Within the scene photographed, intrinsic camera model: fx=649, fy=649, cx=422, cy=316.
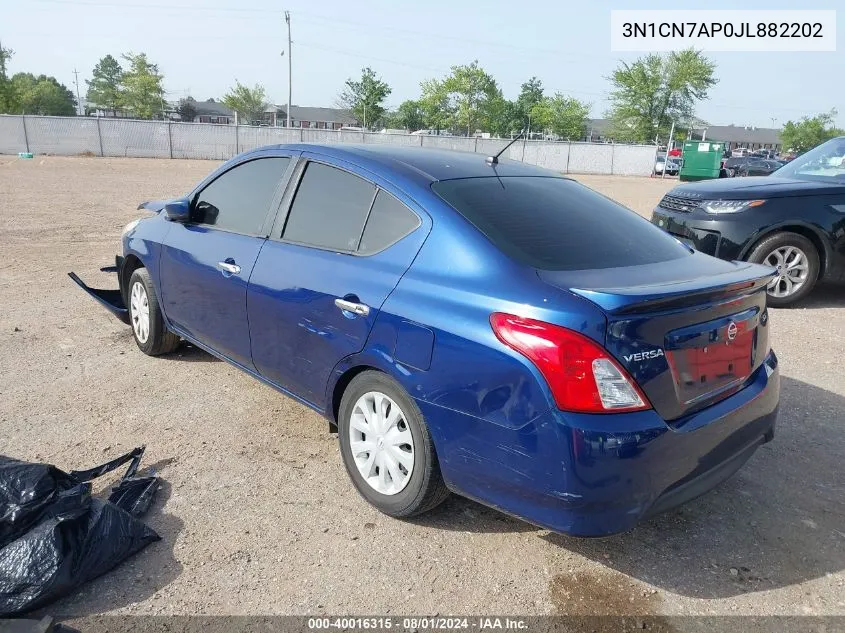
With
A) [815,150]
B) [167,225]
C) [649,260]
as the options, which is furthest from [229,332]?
[815,150]

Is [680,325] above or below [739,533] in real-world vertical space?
above

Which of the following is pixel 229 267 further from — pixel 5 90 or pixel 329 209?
pixel 5 90

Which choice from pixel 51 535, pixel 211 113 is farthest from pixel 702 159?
pixel 211 113

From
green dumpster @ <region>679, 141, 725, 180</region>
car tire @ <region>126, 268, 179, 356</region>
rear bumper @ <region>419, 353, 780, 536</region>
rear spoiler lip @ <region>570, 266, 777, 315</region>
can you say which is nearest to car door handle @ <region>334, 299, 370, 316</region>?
rear bumper @ <region>419, 353, 780, 536</region>

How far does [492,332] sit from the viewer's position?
7.90 ft

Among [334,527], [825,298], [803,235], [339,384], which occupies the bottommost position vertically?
[334,527]

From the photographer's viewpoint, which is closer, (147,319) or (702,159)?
(147,319)

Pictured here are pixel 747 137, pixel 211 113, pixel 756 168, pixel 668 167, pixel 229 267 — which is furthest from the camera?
pixel 747 137

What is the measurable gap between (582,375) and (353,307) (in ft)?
3.66

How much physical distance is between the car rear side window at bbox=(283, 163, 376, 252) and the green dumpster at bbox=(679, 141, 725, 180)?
105 ft

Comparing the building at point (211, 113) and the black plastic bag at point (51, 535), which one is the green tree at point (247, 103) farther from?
the black plastic bag at point (51, 535)

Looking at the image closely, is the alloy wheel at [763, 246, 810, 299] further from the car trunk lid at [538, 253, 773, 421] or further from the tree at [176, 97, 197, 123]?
the tree at [176, 97, 197, 123]

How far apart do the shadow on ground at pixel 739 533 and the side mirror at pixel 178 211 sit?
2523 mm

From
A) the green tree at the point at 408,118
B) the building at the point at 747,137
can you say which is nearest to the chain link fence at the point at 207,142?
the green tree at the point at 408,118
